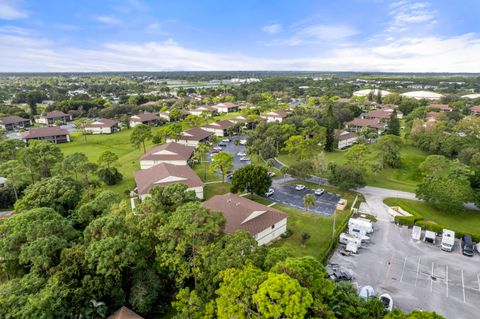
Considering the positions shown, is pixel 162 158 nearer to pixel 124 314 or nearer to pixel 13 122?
pixel 124 314

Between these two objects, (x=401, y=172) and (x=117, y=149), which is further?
(x=117, y=149)

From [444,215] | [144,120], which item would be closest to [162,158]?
[144,120]

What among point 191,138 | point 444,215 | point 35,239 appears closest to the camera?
point 35,239

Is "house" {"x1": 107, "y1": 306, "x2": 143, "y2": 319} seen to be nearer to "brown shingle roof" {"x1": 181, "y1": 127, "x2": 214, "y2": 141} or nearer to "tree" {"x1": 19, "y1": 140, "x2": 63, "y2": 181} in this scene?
"tree" {"x1": 19, "y1": 140, "x2": 63, "y2": 181}

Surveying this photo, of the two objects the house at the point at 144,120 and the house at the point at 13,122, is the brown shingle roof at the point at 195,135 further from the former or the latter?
the house at the point at 13,122

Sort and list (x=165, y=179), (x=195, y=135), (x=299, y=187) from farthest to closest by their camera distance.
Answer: (x=195, y=135) < (x=299, y=187) < (x=165, y=179)

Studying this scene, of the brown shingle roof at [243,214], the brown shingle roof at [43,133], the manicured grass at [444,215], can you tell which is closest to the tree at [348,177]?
the manicured grass at [444,215]
